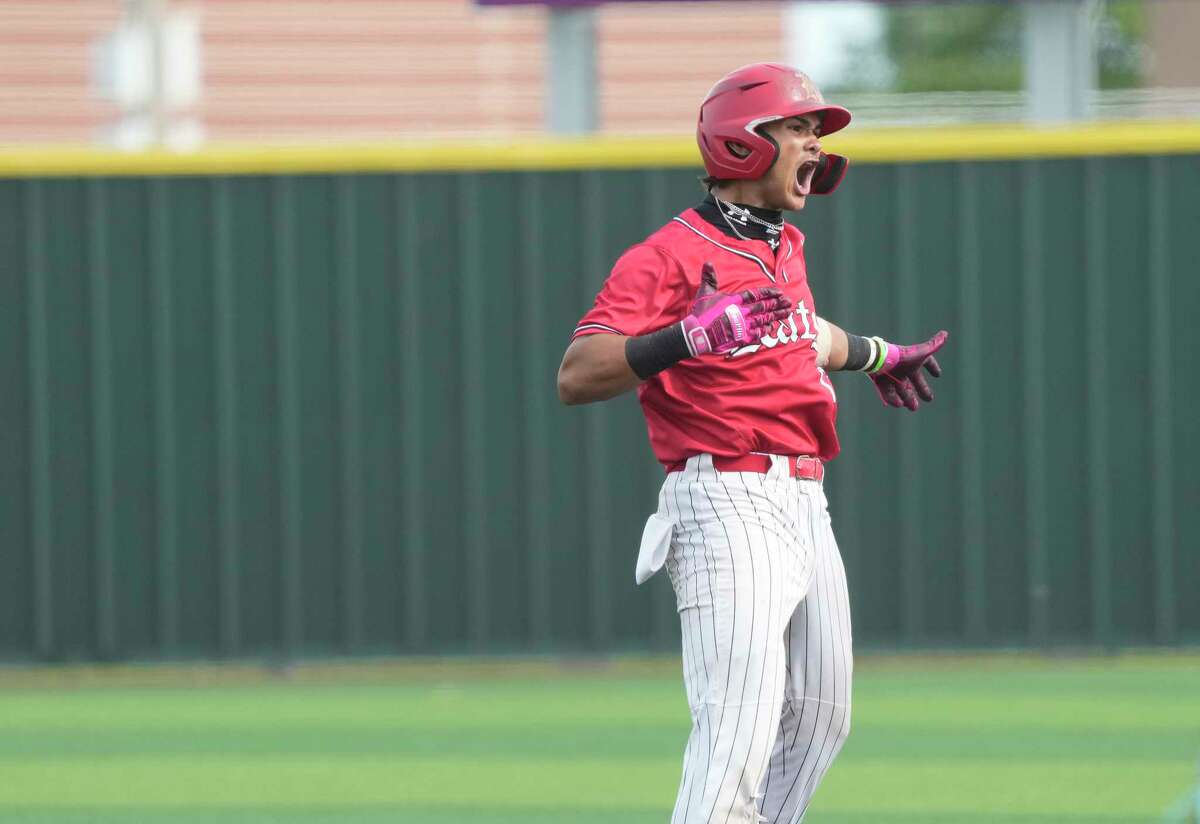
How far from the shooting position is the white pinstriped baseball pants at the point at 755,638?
14.7 ft

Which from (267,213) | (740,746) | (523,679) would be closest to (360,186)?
(267,213)

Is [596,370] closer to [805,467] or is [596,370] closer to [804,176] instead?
[805,467]

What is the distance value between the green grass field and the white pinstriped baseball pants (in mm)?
1640

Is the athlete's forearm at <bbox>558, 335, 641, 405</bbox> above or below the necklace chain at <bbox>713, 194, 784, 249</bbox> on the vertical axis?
below

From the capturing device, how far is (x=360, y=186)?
9.57 m

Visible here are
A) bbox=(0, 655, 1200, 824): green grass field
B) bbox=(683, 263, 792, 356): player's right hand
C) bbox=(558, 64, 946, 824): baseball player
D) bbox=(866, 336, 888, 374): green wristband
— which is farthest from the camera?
bbox=(0, 655, 1200, 824): green grass field

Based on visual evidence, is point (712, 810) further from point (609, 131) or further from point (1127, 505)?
point (609, 131)

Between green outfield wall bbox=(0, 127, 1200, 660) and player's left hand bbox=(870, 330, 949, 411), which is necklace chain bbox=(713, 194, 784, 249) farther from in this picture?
green outfield wall bbox=(0, 127, 1200, 660)

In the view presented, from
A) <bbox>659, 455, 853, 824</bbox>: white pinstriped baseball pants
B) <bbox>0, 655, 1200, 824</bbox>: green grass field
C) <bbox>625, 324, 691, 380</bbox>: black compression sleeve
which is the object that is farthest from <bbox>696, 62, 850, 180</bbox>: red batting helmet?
<bbox>0, 655, 1200, 824</bbox>: green grass field

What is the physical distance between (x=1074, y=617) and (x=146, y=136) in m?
12.6

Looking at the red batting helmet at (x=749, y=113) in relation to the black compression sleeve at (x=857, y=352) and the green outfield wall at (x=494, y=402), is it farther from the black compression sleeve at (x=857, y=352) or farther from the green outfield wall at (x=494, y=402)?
the green outfield wall at (x=494, y=402)

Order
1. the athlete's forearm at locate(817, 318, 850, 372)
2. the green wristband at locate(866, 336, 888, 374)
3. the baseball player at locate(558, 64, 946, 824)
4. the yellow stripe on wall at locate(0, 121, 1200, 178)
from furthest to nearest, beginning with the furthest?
1. the yellow stripe on wall at locate(0, 121, 1200, 178)
2. the green wristband at locate(866, 336, 888, 374)
3. the athlete's forearm at locate(817, 318, 850, 372)
4. the baseball player at locate(558, 64, 946, 824)

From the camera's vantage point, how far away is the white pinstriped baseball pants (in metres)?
4.49

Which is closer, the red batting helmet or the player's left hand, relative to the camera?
the red batting helmet
